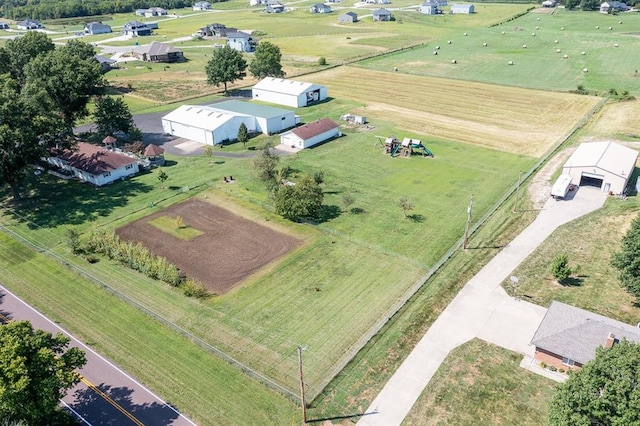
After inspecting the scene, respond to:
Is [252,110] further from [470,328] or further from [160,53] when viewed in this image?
[160,53]

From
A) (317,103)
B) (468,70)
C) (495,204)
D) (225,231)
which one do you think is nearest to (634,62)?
(468,70)

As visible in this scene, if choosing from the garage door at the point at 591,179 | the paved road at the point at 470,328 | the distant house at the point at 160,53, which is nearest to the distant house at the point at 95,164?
the paved road at the point at 470,328

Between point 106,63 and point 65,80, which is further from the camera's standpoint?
point 106,63

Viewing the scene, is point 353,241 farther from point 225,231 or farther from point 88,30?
point 88,30

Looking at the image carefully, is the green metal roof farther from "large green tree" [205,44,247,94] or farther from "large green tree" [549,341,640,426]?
"large green tree" [549,341,640,426]

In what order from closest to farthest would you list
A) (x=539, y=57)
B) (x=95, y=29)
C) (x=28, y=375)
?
(x=28, y=375), (x=539, y=57), (x=95, y=29)

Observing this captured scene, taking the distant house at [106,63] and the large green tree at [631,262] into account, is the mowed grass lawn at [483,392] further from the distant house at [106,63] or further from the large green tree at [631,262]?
the distant house at [106,63]

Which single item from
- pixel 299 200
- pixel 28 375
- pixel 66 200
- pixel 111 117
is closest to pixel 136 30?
pixel 111 117

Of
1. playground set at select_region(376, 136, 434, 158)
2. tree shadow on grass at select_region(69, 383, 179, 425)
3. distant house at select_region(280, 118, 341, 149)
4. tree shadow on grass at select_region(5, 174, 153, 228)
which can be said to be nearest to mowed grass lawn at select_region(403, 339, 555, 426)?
tree shadow on grass at select_region(69, 383, 179, 425)
